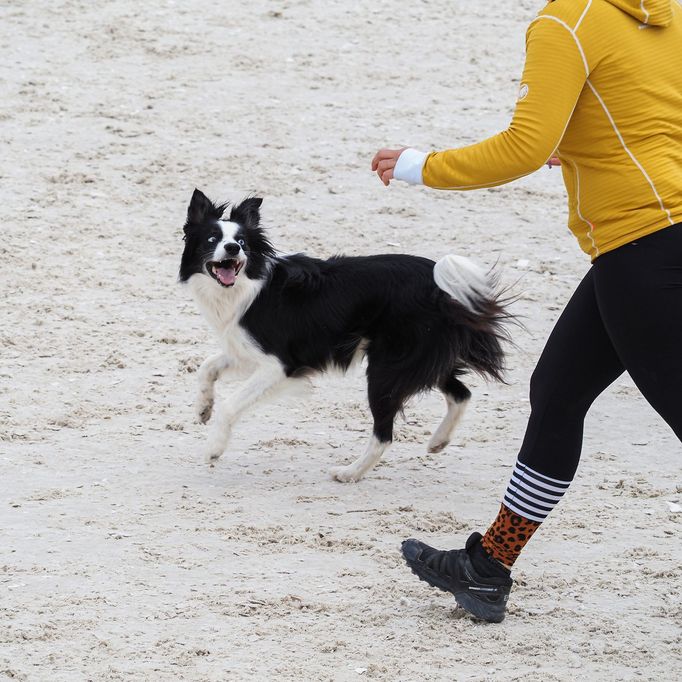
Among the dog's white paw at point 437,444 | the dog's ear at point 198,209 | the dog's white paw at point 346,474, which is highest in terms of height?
the dog's ear at point 198,209

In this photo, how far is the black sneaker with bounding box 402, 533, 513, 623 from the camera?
3820mm

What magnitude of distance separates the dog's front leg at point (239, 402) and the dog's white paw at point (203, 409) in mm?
183

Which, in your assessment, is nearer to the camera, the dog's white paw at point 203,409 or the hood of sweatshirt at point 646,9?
the hood of sweatshirt at point 646,9

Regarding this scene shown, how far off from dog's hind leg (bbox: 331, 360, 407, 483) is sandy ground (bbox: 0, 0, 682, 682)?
84 millimetres

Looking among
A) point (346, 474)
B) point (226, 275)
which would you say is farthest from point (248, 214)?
point (346, 474)

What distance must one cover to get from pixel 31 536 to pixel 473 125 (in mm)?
6187

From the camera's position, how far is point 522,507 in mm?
3709

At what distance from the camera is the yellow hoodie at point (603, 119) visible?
3193 mm

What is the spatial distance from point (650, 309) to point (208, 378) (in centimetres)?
283

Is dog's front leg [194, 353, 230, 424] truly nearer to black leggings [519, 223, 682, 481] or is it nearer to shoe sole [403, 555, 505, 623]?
shoe sole [403, 555, 505, 623]

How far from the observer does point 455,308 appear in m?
5.29

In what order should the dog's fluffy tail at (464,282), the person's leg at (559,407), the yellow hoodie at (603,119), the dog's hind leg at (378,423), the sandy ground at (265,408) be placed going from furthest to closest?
the dog's hind leg at (378,423), the dog's fluffy tail at (464,282), the sandy ground at (265,408), the person's leg at (559,407), the yellow hoodie at (603,119)

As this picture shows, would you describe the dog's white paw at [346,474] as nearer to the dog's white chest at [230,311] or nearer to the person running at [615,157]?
the dog's white chest at [230,311]

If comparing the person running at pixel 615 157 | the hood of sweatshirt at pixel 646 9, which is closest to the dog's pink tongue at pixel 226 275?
the person running at pixel 615 157
